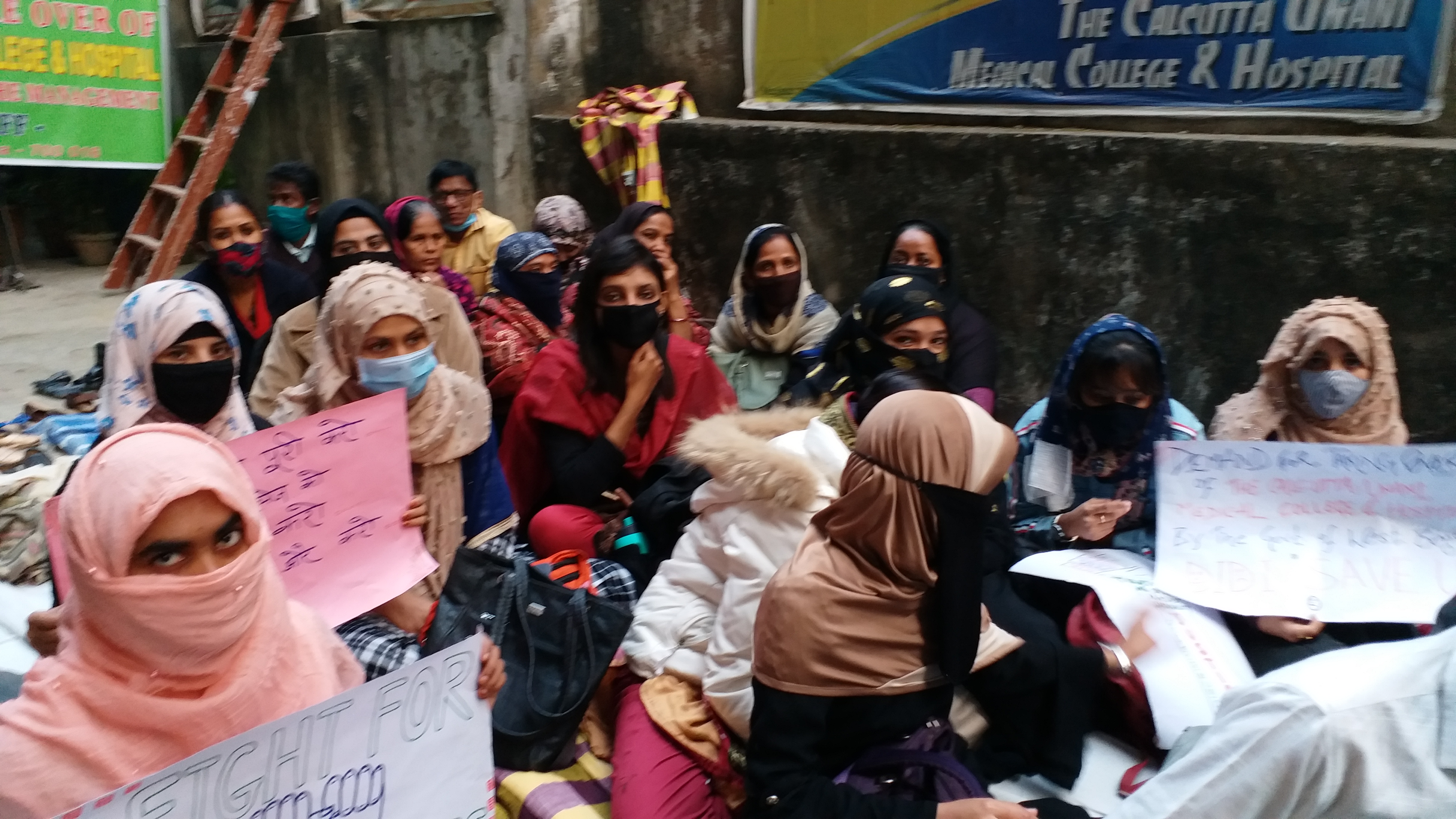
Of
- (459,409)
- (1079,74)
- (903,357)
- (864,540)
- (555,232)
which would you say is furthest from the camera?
(555,232)

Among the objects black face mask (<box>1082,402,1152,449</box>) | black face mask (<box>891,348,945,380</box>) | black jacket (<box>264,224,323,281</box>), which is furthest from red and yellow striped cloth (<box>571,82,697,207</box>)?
black face mask (<box>1082,402,1152,449</box>)

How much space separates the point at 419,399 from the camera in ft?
8.74

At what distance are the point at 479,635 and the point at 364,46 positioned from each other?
720 cm

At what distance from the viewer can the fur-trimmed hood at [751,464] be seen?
216 cm

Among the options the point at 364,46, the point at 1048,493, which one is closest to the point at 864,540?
the point at 1048,493

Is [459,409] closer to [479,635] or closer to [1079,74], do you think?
[479,635]

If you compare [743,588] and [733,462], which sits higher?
[733,462]

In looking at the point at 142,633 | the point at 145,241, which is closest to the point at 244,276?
the point at 142,633

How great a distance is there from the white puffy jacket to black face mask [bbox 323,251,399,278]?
2012mm

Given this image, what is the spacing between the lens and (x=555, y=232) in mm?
5199

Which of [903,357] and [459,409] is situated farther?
[903,357]

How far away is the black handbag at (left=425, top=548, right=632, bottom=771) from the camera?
2.26 meters

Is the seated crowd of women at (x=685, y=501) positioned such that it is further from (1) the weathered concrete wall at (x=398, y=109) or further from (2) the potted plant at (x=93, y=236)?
(2) the potted plant at (x=93, y=236)

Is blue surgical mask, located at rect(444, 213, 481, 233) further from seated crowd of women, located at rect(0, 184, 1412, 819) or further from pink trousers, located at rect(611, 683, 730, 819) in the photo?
pink trousers, located at rect(611, 683, 730, 819)
